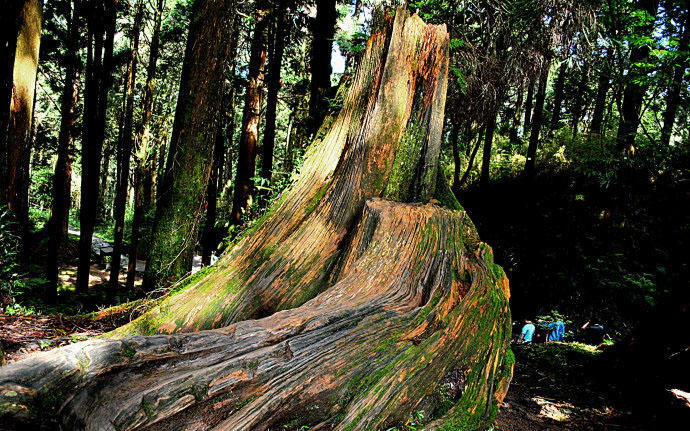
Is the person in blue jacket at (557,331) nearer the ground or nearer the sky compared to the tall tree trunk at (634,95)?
nearer the ground

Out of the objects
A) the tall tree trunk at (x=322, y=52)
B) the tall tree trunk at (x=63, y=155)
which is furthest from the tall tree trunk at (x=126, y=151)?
the tall tree trunk at (x=322, y=52)

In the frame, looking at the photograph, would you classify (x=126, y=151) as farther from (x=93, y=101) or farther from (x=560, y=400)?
(x=560, y=400)

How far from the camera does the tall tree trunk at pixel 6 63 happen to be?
15.2 feet

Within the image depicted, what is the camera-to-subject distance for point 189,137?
4.18 m

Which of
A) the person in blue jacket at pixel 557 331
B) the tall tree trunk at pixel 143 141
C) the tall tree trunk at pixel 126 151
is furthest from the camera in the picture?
the tall tree trunk at pixel 143 141

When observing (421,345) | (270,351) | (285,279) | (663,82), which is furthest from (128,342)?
(663,82)

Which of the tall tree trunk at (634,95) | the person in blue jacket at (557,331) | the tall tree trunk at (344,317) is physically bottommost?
the person in blue jacket at (557,331)

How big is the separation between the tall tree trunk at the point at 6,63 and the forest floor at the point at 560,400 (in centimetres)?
673

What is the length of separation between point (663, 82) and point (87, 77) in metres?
12.5

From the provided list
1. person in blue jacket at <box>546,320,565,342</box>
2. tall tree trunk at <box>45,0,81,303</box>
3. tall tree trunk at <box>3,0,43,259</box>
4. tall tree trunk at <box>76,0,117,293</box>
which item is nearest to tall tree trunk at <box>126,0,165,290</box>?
tall tree trunk at <box>45,0,81,303</box>

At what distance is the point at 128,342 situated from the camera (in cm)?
157

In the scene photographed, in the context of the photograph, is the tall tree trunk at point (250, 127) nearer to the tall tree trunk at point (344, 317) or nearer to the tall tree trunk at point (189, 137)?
the tall tree trunk at point (189, 137)

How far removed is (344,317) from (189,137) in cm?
307

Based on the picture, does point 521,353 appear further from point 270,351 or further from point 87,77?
point 87,77
